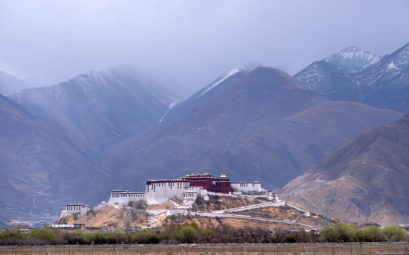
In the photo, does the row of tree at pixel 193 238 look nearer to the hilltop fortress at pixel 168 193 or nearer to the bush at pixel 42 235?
the bush at pixel 42 235

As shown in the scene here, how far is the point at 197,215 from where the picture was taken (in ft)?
500

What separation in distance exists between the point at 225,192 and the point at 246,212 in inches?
509

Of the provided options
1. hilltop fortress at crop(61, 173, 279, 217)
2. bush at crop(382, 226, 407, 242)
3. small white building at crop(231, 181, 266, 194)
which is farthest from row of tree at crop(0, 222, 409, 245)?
small white building at crop(231, 181, 266, 194)

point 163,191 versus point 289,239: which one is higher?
point 163,191

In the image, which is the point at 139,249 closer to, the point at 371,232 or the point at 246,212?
the point at 371,232

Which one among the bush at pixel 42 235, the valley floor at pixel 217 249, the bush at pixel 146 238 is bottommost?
the valley floor at pixel 217 249

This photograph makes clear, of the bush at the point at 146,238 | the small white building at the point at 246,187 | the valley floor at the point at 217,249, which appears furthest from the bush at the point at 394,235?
the small white building at the point at 246,187

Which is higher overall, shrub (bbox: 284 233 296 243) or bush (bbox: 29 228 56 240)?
bush (bbox: 29 228 56 240)

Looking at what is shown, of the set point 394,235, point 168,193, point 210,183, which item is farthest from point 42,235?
point 210,183

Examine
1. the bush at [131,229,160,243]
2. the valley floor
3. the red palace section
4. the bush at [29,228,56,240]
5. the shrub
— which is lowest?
the valley floor

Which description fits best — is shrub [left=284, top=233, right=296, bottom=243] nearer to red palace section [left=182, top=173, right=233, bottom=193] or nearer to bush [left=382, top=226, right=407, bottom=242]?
bush [left=382, top=226, right=407, bottom=242]

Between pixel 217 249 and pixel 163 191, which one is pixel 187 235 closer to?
pixel 217 249

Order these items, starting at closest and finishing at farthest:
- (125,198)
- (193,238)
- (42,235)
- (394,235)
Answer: (193,238), (42,235), (394,235), (125,198)

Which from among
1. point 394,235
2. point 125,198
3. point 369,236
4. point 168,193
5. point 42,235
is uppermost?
point 168,193
